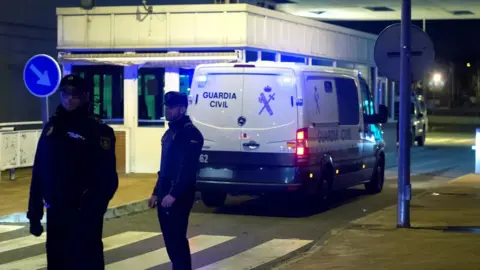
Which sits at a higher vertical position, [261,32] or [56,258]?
[261,32]

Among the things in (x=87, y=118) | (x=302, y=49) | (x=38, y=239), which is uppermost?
(x=302, y=49)

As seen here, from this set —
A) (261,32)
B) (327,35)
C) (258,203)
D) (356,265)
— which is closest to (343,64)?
(327,35)

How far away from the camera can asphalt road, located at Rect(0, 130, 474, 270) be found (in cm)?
982

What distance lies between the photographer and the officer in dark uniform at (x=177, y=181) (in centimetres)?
744

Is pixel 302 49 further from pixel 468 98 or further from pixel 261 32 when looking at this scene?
pixel 468 98

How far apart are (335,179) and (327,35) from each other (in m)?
8.26

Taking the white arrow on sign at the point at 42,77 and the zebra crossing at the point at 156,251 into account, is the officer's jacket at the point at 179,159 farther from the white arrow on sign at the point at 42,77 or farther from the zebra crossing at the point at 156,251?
the white arrow on sign at the point at 42,77

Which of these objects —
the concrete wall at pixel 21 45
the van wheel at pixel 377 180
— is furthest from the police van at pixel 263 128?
the concrete wall at pixel 21 45

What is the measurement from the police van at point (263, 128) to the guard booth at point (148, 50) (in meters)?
4.30

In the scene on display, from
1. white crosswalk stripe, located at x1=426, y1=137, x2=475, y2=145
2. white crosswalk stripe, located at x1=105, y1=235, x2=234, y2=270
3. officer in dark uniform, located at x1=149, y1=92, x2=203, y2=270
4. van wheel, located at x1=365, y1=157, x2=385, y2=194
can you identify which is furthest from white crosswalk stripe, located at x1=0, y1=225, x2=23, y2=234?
white crosswalk stripe, located at x1=426, y1=137, x2=475, y2=145

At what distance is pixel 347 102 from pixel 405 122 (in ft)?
12.5

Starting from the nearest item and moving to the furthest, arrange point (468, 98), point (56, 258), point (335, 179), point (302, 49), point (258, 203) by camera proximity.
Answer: point (56, 258) → point (335, 179) → point (258, 203) → point (302, 49) → point (468, 98)

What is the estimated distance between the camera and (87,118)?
610cm

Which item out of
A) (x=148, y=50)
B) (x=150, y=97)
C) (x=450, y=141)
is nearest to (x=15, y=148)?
(x=150, y=97)
